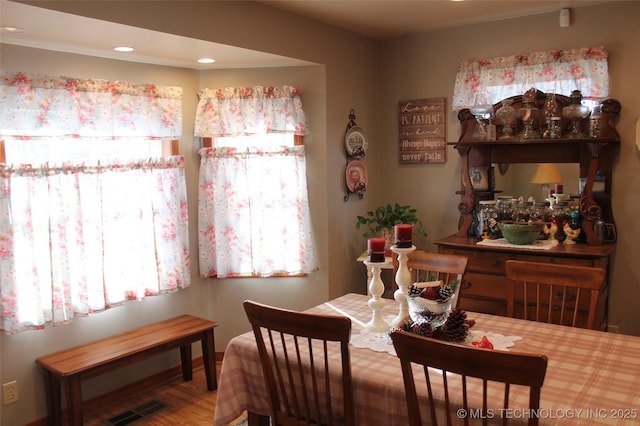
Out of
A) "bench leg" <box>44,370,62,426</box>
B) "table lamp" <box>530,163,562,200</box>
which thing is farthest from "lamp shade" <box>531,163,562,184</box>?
"bench leg" <box>44,370,62,426</box>

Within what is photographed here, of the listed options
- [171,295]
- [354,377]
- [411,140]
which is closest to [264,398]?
[354,377]

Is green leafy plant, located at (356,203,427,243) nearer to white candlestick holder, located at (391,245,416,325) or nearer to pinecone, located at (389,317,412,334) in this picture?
white candlestick holder, located at (391,245,416,325)

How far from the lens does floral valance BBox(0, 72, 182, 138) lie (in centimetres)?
288

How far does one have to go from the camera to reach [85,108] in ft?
10.5

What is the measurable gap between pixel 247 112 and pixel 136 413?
2.07m

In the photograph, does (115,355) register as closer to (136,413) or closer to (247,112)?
(136,413)

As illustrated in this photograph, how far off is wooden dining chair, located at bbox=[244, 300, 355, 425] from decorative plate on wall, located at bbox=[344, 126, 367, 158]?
2238mm

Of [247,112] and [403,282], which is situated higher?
[247,112]

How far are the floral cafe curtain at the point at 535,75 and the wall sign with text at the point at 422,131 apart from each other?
21 cm

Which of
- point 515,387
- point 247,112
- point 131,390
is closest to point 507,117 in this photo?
point 247,112

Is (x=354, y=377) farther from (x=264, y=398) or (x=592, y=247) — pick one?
(x=592, y=247)

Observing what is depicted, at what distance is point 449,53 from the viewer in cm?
414

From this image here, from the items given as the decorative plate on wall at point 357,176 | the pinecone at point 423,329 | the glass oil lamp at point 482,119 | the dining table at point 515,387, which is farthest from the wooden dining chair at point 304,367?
the glass oil lamp at point 482,119

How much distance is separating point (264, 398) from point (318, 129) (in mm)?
2257
